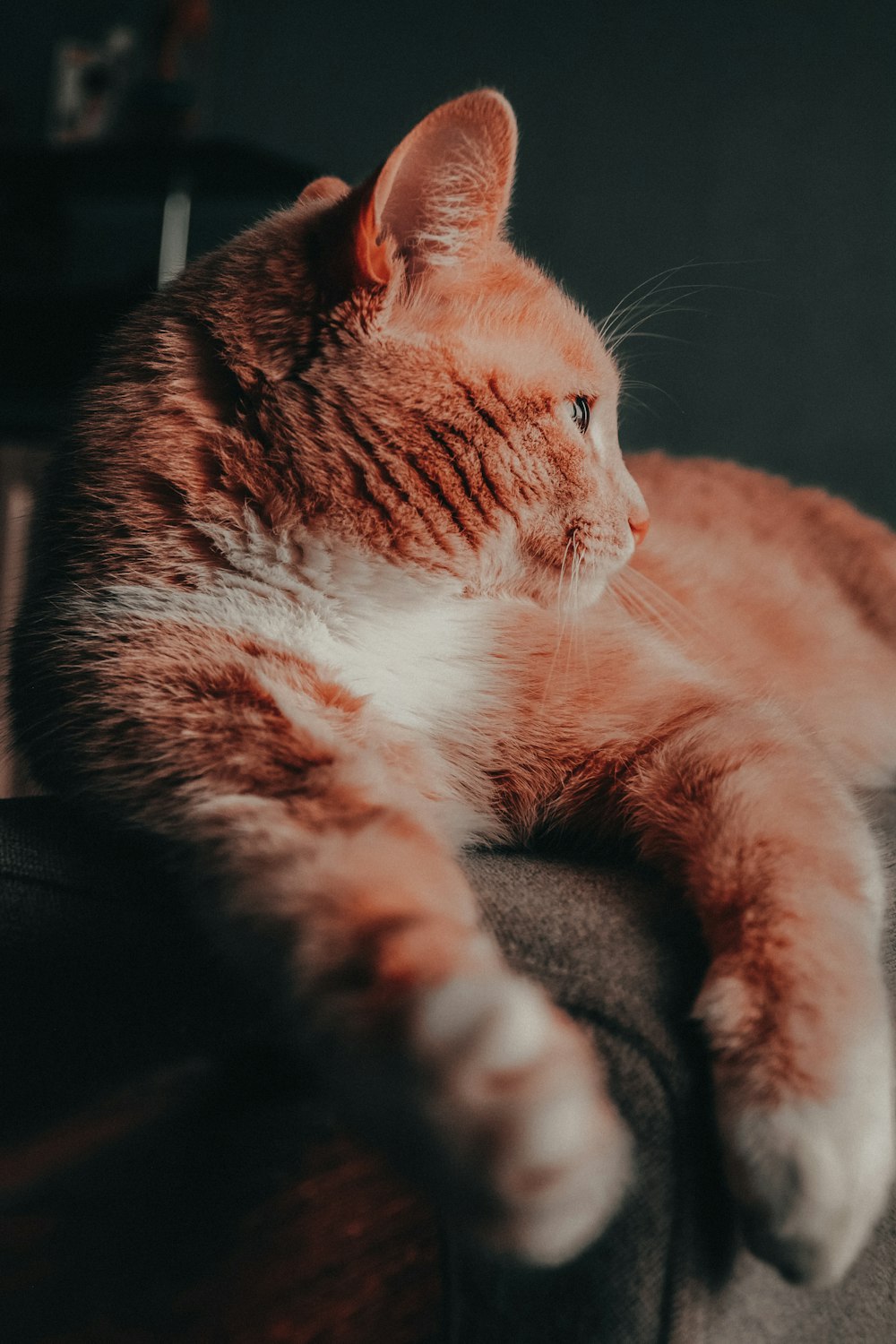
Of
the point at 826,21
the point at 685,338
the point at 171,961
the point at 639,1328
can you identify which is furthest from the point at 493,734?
the point at 826,21

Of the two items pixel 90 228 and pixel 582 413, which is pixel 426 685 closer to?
pixel 582 413

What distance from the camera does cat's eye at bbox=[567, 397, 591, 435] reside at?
962 millimetres

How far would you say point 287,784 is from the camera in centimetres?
68

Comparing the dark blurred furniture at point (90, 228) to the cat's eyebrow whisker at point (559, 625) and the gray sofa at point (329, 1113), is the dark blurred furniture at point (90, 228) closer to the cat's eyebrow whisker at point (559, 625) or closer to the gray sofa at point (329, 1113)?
the cat's eyebrow whisker at point (559, 625)

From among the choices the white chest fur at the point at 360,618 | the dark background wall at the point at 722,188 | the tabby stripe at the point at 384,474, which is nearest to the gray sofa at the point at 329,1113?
the white chest fur at the point at 360,618

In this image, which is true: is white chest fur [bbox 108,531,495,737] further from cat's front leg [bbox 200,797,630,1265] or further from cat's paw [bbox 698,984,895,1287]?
cat's paw [bbox 698,984,895,1287]

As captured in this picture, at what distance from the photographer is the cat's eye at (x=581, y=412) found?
96 centimetres

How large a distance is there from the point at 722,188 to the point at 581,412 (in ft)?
7.09

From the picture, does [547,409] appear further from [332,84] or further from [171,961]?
[332,84]

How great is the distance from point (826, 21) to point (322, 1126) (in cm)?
297

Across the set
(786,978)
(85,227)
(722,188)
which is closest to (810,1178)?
(786,978)

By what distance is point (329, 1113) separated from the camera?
0.59m

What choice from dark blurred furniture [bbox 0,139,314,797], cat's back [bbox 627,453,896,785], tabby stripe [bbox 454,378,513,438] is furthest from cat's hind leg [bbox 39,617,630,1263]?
dark blurred furniture [bbox 0,139,314,797]

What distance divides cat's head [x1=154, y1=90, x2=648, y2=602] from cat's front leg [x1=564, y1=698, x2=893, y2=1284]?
0.83 feet
